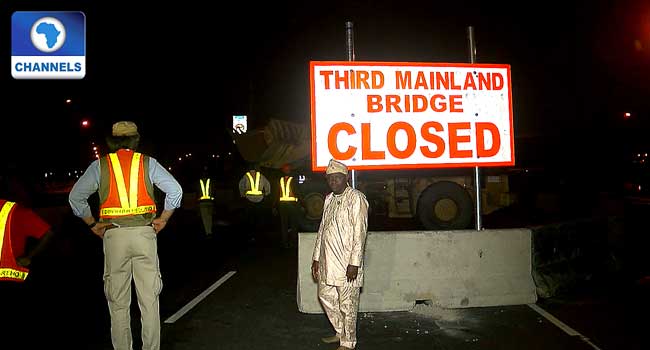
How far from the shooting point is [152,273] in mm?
4527

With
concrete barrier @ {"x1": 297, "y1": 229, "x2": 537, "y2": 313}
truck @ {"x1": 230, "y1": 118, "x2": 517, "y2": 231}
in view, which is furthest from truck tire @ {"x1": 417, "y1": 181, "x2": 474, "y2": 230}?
concrete barrier @ {"x1": 297, "y1": 229, "x2": 537, "y2": 313}

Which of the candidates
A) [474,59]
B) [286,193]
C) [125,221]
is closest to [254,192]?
[286,193]

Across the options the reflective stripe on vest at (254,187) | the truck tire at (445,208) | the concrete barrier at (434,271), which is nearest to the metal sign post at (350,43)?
the concrete barrier at (434,271)

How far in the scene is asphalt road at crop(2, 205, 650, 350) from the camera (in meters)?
5.43

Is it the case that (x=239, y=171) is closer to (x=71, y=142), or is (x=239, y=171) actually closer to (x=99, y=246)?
(x=99, y=246)

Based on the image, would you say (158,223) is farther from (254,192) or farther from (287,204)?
(287,204)

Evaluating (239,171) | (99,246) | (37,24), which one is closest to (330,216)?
(99,246)

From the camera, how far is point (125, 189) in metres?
4.40

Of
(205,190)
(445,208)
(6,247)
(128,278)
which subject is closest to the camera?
(6,247)

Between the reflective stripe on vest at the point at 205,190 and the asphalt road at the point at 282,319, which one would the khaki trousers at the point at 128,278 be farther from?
the reflective stripe on vest at the point at 205,190

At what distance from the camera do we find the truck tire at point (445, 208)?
12297 millimetres

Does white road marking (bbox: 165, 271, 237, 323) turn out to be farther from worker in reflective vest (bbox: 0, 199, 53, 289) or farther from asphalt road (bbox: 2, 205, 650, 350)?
worker in reflective vest (bbox: 0, 199, 53, 289)

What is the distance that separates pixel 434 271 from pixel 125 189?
3.83 metres

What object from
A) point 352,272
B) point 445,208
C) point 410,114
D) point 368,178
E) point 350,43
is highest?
point 350,43
